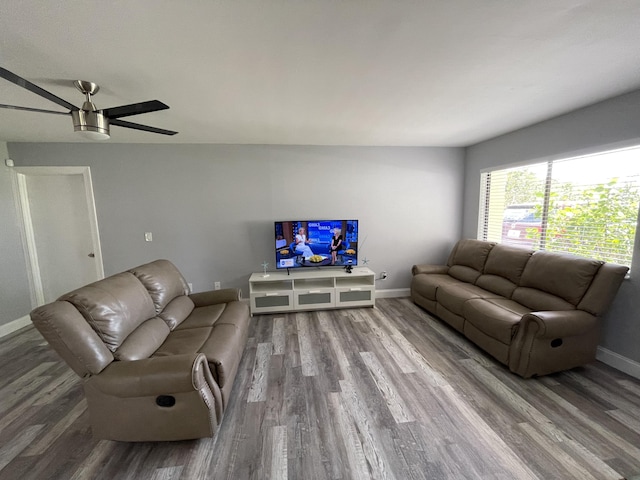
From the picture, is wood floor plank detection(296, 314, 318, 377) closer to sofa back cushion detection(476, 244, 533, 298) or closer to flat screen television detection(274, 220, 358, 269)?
flat screen television detection(274, 220, 358, 269)

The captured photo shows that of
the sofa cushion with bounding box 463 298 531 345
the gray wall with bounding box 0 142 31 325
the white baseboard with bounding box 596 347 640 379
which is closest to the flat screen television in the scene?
the sofa cushion with bounding box 463 298 531 345

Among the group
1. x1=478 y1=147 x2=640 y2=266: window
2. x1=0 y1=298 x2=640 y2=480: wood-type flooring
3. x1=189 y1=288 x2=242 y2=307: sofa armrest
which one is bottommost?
x1=0 y1=298 x2=640 y2=480: wood-type flooring

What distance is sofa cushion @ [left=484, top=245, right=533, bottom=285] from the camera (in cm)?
284

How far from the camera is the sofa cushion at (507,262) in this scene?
2.84 meters

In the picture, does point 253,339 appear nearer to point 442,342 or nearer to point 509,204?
point 442,342

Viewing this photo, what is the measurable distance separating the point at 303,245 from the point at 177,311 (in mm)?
1826

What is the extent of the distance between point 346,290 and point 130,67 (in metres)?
3.18

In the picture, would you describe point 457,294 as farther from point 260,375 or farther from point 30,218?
point 30,218

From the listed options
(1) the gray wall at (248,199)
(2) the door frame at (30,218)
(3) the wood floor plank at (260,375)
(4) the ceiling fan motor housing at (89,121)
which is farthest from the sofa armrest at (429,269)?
(2) the door frame at (30,218)

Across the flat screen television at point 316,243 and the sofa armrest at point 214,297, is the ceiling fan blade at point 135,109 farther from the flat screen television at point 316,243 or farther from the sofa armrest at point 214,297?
the flat screen television at point 316,243

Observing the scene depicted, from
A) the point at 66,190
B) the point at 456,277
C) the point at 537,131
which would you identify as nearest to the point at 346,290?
the point at 456,277

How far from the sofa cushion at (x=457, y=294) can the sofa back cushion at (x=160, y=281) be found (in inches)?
122

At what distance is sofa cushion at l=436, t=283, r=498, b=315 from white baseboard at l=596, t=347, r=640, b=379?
0.96m

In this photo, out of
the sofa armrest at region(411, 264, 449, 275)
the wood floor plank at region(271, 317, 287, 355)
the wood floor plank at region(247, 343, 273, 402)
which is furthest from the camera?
the sofa armrest at region(411, 264, 449, 275)
